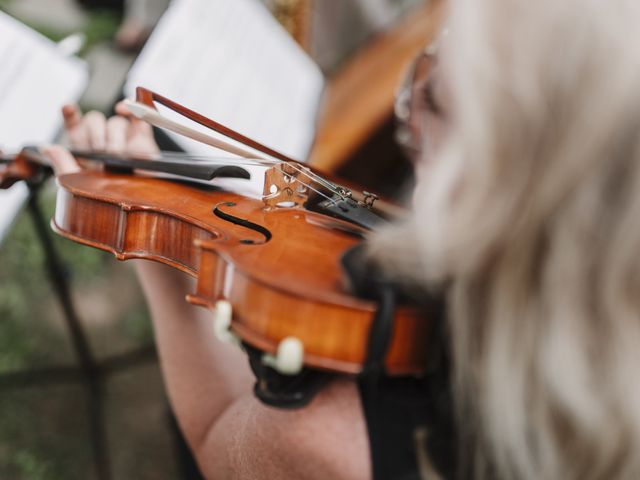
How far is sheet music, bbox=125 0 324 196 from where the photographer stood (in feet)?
2.63

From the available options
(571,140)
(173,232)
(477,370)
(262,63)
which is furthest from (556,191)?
(262,63)

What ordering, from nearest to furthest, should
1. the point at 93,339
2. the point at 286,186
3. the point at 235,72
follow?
1. the point at 286,186
2. the point at 235,72
3. the point at 93,339

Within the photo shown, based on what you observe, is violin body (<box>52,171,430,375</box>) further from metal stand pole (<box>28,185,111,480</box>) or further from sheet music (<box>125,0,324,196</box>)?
metal stand pole (<box>28,185,111,480</box>)

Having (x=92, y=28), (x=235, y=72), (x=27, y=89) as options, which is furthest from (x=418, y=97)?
(x=92, y=28)

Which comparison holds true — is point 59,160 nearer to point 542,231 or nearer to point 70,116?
point 70,116

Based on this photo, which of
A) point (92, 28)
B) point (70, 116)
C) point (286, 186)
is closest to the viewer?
point (286, 186)

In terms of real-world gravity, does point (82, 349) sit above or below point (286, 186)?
below

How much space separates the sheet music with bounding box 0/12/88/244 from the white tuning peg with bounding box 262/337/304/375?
551 mm

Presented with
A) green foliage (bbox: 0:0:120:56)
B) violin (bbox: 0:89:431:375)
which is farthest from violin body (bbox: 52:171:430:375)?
green foliage (bbox: 0:0:120:56)

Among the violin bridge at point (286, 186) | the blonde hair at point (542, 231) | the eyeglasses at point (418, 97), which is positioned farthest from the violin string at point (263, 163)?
the blonde hair at point (542, 231)

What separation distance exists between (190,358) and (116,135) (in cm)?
33

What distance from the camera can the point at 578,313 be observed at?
379 mm

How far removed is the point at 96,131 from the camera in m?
0.80

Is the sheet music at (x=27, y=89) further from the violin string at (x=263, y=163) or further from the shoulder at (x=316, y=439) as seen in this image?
the shoulder at (x=316, y=439)
